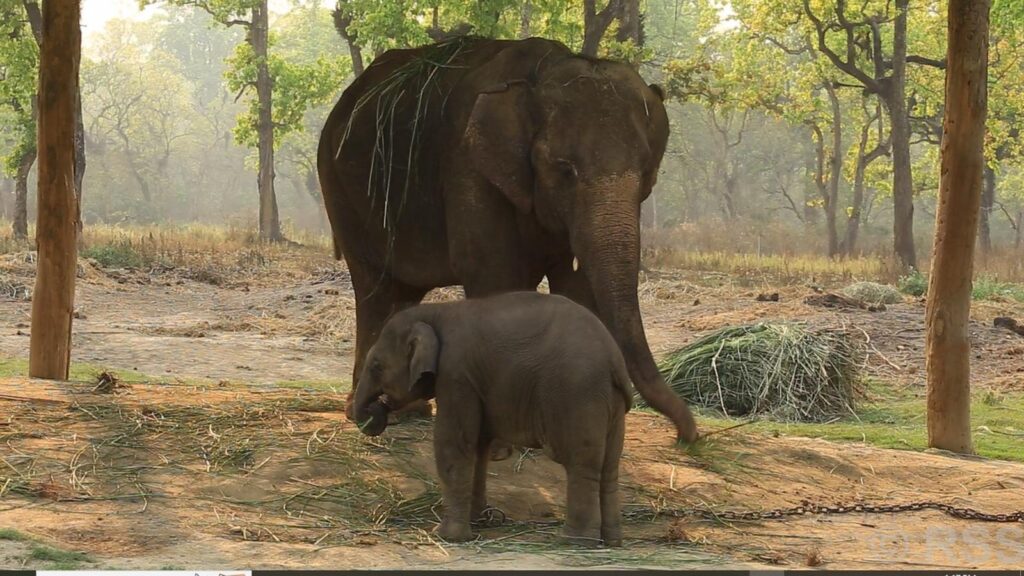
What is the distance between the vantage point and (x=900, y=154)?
2872 centimetres

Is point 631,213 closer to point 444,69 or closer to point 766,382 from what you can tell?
point 444,69

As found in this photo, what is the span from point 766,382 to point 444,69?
4966 mm

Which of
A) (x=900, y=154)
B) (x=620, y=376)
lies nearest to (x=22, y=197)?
(x=900, y=154)

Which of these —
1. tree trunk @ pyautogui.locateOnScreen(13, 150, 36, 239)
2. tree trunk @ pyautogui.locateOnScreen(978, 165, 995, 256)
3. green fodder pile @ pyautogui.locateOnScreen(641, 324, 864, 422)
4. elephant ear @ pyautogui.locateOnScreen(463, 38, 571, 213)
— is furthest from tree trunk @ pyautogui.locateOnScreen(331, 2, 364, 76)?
elephant ear @ pyautogui.locateOnScreen(463, 38, 571, 213)

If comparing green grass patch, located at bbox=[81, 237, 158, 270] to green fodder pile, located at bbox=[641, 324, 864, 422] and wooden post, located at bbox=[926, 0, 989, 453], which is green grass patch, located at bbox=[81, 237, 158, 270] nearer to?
green fodder pile, located at bbox=[641, 324, 864, 422]

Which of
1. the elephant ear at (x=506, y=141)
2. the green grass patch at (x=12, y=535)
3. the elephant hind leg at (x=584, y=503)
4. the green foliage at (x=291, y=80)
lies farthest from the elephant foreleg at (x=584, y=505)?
the green foliage at (x=291, y=80)

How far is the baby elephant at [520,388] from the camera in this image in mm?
5945

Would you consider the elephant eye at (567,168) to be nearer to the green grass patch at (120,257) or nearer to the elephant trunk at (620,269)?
the elephant trunk at (620,269)

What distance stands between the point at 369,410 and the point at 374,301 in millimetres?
2681

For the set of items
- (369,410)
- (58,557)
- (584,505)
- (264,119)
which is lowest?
(58,557)

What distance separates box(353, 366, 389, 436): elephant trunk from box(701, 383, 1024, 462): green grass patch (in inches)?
141

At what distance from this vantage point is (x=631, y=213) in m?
7.02

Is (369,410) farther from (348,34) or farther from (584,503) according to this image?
(348,34)

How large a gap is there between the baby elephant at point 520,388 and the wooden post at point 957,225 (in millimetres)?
4099
